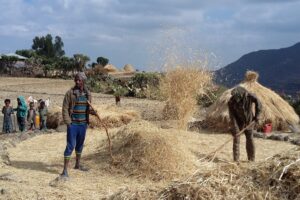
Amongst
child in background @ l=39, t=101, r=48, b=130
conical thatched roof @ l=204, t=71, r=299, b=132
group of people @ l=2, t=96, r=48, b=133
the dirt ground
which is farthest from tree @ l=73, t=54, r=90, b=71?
conical thatched roof @ l=204, t=71, r=299, b=132

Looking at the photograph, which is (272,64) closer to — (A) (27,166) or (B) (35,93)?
(B) (35,93)

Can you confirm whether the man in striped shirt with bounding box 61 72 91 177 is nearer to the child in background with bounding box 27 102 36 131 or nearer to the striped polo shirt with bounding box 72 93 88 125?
the striped polo shirt with bounding box 72 93 88 125

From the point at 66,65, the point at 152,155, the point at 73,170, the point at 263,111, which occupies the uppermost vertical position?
the point at 66,65

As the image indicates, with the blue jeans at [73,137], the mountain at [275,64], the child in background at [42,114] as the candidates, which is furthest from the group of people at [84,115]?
the mountain at [275,64]

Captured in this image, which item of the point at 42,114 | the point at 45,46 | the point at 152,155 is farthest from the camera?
the point at 45,46

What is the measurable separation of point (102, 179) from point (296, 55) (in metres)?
Answer: 26.7

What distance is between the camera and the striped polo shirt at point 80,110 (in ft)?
26.9

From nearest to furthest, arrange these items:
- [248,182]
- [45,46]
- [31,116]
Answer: [248,182] → [31,116] → [45,46]

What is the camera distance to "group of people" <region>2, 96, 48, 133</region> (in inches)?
561

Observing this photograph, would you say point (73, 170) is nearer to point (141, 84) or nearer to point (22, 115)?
point (22, 115)

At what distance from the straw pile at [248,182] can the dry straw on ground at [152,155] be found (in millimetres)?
3162

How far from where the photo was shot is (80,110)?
8219 mm

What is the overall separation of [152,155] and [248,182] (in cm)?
390

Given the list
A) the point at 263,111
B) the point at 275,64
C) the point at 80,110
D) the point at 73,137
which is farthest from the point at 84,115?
the point at 275,64
